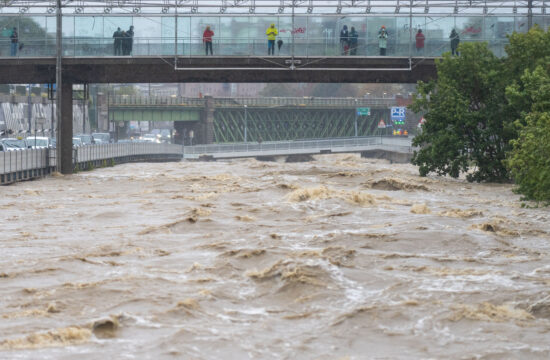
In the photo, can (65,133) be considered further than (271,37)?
Yes

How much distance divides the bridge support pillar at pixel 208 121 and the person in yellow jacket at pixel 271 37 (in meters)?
78.5

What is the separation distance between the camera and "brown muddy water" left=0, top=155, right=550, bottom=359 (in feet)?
51.9

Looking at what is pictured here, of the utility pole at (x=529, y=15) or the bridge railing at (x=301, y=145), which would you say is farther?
the bridge railing at (x=301, y=145)

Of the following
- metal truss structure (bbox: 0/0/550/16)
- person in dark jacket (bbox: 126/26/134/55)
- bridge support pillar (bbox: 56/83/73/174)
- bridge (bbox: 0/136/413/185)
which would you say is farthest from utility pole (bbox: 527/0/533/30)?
bridge (bbox: 0/136/413/185)

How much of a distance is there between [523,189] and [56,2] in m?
25.6

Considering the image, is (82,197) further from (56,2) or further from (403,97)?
(403,97)

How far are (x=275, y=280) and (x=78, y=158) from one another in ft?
127

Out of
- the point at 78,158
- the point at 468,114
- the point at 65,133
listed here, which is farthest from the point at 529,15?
the point at 78,158

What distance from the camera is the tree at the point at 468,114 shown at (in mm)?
46625

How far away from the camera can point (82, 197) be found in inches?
1551

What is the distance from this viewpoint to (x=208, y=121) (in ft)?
420

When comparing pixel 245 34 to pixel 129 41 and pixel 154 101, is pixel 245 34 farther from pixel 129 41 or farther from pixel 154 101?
pixel 154 101

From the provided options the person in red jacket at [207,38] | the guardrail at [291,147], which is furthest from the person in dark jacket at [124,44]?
the guardrail at [291,147]

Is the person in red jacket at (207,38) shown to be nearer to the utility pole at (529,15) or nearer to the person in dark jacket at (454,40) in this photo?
the person in dark jacket at (454,40)
